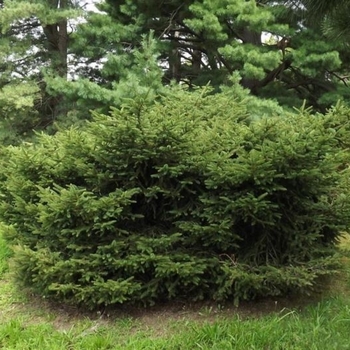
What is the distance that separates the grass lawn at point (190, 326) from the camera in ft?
8.11

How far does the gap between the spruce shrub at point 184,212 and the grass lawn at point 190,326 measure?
135 mm

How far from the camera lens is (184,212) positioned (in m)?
2.92

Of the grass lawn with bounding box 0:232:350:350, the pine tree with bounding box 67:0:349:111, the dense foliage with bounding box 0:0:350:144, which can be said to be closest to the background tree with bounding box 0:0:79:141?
the dense foliage with bounding box 0:0:350:144

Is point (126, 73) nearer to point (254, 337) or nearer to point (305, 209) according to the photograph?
point (305, 209)

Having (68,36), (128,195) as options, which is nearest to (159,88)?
(68,36)

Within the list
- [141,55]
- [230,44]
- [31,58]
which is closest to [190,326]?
[141,55]

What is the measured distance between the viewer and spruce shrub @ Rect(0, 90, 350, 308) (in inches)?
107

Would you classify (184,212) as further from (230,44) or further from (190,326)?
(230,44)

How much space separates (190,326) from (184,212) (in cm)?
78

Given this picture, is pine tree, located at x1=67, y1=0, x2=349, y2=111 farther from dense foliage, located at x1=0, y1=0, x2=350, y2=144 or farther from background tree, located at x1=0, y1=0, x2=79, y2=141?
background tree, located at x1=0, y1=0, x2=79, y2=141

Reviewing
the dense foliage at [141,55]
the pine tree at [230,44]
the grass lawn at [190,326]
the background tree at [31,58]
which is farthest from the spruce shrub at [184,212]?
the background tree at [31,58]

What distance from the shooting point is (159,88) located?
639 cm

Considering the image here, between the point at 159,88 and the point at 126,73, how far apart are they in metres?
0.67

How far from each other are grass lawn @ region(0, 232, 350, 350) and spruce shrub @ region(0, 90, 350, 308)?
14 centimetres
